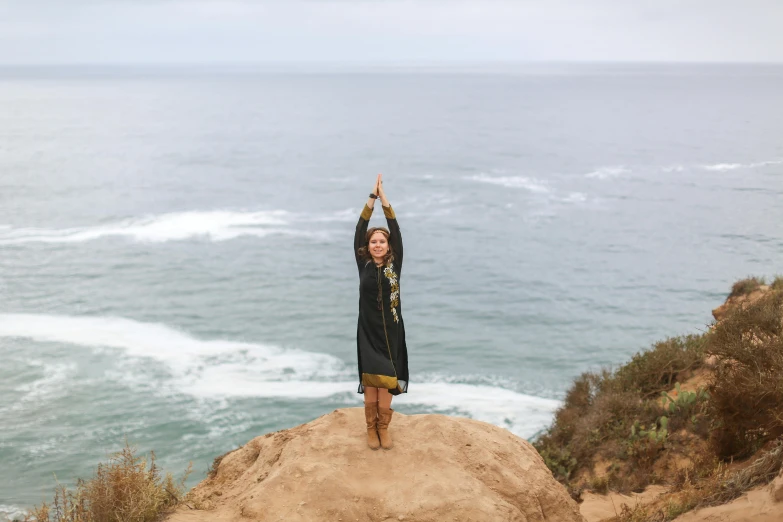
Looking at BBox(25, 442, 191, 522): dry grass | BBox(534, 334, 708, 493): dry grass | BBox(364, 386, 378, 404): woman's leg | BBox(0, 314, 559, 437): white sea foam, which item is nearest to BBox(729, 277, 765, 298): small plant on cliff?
BBox(534, 334, 708, 493): dry grass

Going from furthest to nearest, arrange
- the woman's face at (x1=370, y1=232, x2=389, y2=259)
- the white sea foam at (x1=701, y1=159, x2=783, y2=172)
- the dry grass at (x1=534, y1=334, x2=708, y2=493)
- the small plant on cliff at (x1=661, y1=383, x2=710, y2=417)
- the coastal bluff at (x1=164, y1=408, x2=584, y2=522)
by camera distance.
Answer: the white sea foam at (x1=701, y1=159, x2=783, y2=172)
the small plant on cliff at (x1=661, y1=383, x2=710, y2=417)
the dry grass at (x1=534, y1=334, x2=708, y2=493)
the woman's face at (x1=370, y1=232, x2=389, y2=259)
the coastal bluff at (x1=164, y1=408, x2=584, y2=522)

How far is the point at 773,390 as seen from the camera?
883 cm

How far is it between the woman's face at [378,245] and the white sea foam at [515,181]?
A: 63449 millimetres

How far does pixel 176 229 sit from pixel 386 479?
171ft

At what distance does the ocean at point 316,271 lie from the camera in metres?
28.0

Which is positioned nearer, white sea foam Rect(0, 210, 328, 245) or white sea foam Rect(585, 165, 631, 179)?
white sea foam Rect(0, 210, 328, 245)

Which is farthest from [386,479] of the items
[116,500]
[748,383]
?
[748,383]

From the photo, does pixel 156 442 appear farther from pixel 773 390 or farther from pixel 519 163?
pixel 519 163

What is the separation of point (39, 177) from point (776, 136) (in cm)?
9049

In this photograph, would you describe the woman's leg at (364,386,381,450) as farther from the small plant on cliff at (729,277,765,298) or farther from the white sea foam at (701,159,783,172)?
the white sea foam at (701,159,783,172)

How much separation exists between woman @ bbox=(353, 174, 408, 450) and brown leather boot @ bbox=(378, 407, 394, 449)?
1 centimetres

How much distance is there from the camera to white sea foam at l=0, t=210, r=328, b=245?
2149 inches

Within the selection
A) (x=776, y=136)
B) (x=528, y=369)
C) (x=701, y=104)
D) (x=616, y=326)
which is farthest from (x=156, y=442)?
(x=701, y=104)

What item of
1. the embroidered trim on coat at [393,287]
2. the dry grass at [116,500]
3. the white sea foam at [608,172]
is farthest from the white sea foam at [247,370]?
the white sea foam at [608,172]
